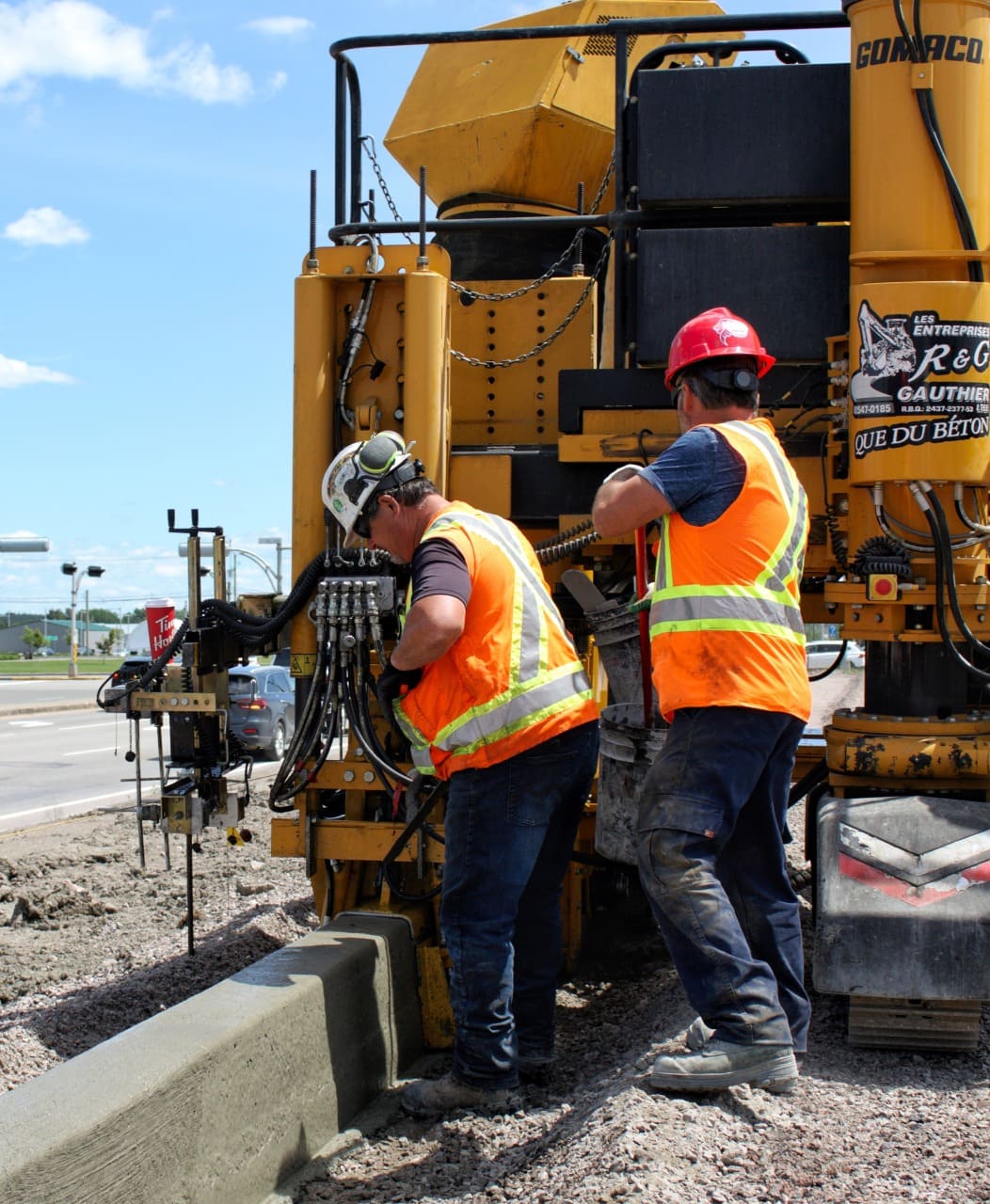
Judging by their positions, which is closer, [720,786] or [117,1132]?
[117,1132]

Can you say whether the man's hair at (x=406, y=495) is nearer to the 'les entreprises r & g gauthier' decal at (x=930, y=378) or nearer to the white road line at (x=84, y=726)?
the 'les entreprises r & g gauthier' decal at (x=930, y=378)

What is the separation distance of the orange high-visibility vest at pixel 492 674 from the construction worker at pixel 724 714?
39cm

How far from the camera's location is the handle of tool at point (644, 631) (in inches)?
166

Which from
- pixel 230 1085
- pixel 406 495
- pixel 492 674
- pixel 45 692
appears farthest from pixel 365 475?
pixel 45 692

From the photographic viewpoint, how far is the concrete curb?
282 centimetres

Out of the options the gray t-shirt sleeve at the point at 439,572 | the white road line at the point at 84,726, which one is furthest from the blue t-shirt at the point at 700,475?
the white road line at the point at 84,726

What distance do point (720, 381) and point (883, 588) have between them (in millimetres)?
970

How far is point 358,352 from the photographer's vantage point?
5.09 meters

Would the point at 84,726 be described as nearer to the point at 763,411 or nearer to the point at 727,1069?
the point at 763,411

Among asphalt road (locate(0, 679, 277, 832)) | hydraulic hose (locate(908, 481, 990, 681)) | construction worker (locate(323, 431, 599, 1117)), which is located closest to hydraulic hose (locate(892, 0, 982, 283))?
hydraulic hose (locate(908, 481, 990, 681))

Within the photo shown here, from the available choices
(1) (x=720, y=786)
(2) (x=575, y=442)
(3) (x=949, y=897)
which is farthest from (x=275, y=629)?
(3) (x=949, y=897)

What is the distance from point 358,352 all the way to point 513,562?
1475mm

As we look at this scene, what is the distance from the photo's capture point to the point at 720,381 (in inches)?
152

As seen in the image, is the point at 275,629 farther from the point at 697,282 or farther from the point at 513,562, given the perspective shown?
the point at 697,282
